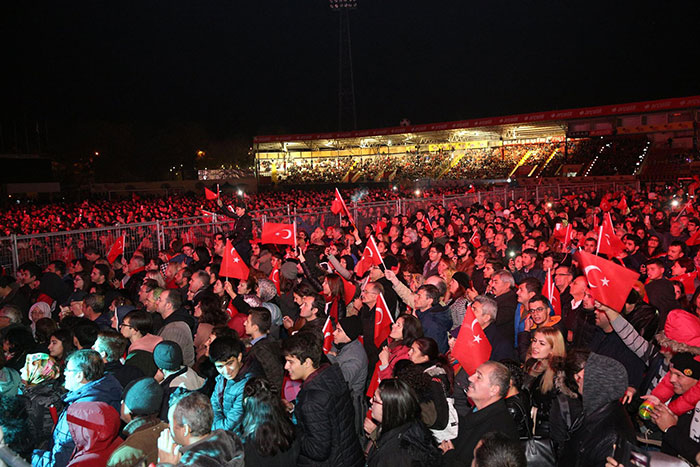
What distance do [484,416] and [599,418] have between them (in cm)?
68

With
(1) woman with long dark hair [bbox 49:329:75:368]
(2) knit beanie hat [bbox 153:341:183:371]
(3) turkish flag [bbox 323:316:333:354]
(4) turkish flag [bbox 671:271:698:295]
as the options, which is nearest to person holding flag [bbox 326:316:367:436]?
(3) turkish flag [bbox 323:316:333:354]

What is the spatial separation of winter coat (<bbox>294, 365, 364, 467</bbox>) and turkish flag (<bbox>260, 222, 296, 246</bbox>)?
250 inches

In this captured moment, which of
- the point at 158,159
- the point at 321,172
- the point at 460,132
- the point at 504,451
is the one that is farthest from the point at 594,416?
the point at 158,159

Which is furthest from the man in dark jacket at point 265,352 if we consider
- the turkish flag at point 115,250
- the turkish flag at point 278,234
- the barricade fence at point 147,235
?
the barricade fence at point 147,235

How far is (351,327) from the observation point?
5.57 metres

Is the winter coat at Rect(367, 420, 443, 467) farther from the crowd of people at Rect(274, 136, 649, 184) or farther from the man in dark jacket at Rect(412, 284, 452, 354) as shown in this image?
the crowd of people at Rect(274, 136, 649, 184)

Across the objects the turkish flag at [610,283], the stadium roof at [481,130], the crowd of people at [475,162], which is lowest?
the crowd of people at [475,162]

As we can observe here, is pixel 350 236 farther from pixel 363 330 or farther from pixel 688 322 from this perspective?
pixel 688 322

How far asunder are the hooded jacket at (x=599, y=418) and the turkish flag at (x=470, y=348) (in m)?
1.06

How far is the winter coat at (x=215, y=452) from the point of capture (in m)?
2.98

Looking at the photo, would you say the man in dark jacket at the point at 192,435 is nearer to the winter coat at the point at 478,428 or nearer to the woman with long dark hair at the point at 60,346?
the winter coat at the point at 478,428

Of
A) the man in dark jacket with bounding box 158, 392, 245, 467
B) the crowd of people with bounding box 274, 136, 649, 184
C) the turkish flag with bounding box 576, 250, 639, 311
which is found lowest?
the crowd of people with bounding box 274, 136, 649, 184

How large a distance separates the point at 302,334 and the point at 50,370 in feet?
7.19

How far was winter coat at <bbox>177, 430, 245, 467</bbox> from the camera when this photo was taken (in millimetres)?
2980
